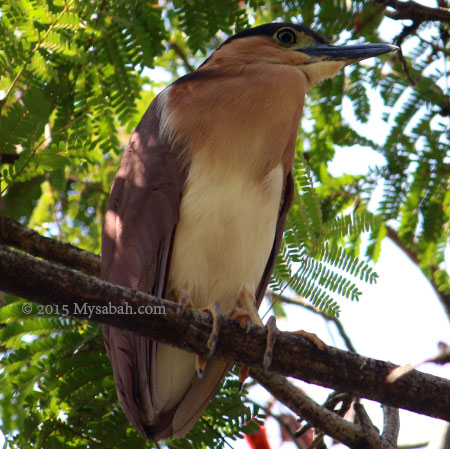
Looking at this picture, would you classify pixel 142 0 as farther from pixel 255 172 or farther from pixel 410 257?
pixel 410 257

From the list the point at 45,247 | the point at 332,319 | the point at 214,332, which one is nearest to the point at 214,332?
the point at 214,332

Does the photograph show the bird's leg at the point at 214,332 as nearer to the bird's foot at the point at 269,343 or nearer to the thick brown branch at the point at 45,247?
the bird's foot at the point at 269,343

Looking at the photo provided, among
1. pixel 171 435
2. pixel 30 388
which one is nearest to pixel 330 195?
pixel 171 435

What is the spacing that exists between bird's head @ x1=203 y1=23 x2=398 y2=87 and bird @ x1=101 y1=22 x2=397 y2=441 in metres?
0.21

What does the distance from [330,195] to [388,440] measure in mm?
1361

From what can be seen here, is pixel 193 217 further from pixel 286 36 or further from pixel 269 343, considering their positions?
pixel 286 36

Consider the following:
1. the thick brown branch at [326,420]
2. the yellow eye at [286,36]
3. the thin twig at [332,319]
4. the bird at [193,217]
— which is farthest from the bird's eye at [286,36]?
the thick brown branch at [326,420]

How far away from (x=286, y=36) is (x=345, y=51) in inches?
14.2

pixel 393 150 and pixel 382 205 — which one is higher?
pixel 393 150

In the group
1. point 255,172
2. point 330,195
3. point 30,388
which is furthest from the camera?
point 330,195

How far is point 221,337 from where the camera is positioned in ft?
8.71

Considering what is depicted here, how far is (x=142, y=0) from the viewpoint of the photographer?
3574mm

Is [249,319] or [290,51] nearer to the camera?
[249,319]

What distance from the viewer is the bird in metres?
3.13
